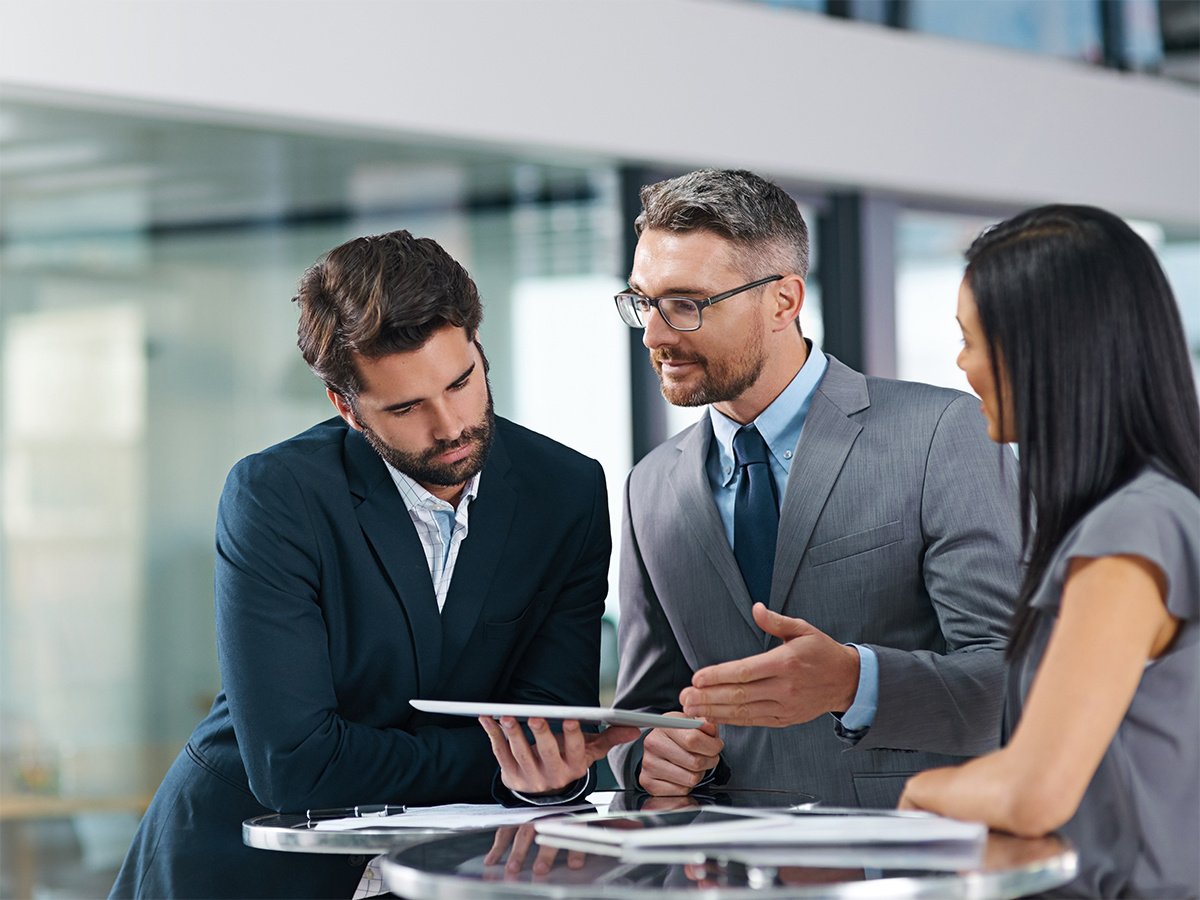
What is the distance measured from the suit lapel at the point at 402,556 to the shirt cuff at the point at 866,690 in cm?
65

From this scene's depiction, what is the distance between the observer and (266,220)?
189 inches

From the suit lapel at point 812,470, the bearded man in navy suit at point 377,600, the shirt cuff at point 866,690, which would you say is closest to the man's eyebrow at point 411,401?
the bearded man in navy suit at point 377,600

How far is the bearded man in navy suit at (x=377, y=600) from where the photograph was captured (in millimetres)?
2303

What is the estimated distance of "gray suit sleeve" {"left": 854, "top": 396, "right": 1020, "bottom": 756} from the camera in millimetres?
2365

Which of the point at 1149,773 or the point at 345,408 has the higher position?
the point at 345,408

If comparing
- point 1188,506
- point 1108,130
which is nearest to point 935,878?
point 1188,506

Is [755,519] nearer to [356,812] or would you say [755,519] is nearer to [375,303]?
[375,303]

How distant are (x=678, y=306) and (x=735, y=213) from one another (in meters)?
0.19

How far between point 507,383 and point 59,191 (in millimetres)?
1552

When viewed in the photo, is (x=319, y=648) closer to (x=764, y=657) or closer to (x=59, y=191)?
(x=764, y=657)

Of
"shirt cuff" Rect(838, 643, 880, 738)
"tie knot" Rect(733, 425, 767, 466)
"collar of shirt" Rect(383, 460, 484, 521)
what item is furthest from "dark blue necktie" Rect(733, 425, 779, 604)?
"collar of shirt" Rect(383, 460, 484, 521)

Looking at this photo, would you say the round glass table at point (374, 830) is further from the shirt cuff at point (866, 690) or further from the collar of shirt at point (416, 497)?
the collar of shirt at point (416, 497)

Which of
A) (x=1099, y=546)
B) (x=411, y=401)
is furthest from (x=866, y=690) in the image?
(x=411, y=401)

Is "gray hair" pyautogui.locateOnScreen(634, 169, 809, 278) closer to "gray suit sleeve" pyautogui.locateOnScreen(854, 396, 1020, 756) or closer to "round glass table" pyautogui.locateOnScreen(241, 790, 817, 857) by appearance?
A: "gray suit sleeve" pyautogui.locateOnScreen(854, 396, 1020, 756)
